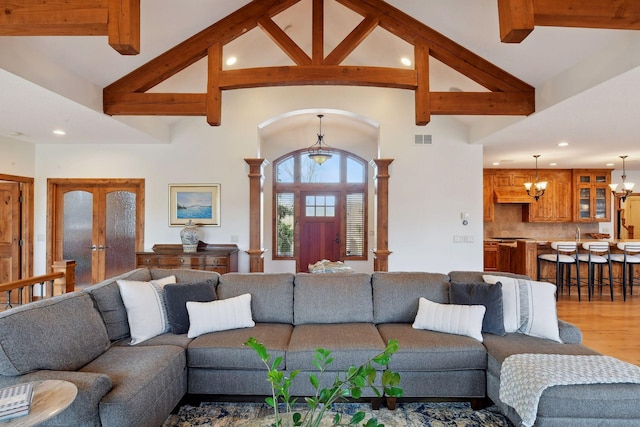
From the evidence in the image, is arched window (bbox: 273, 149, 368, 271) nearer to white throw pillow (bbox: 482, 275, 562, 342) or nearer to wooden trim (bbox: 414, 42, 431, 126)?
wooden trim (bbox: 414, 42, 431, 126)

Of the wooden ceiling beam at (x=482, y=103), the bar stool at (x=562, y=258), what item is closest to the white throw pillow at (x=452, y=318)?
the wooden ceiling beam at (x=482, y=103)

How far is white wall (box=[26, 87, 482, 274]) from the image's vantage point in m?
5.58

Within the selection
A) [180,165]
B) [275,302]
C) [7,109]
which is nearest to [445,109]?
[275,302]

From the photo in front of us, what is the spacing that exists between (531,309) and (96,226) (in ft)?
19.9

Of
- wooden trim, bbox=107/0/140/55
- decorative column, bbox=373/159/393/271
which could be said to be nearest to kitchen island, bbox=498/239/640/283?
decorative column, bbox=373/159/393/271

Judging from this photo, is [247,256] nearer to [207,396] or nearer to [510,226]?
[207,396]

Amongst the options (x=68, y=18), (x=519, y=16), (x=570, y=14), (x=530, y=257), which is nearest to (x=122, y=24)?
(x=68, y=18)

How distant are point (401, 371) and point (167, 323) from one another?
1805 millimetres

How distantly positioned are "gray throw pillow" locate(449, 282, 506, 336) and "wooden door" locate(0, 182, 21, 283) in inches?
250

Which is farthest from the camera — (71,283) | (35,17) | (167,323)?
(71,283)

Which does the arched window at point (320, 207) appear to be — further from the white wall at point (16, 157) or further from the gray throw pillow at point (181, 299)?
the gray throw pillow at point (181, 299)

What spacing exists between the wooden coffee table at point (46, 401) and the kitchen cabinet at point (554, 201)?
8847 mm

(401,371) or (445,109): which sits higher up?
(445,109)

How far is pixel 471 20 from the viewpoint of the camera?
3592mm
